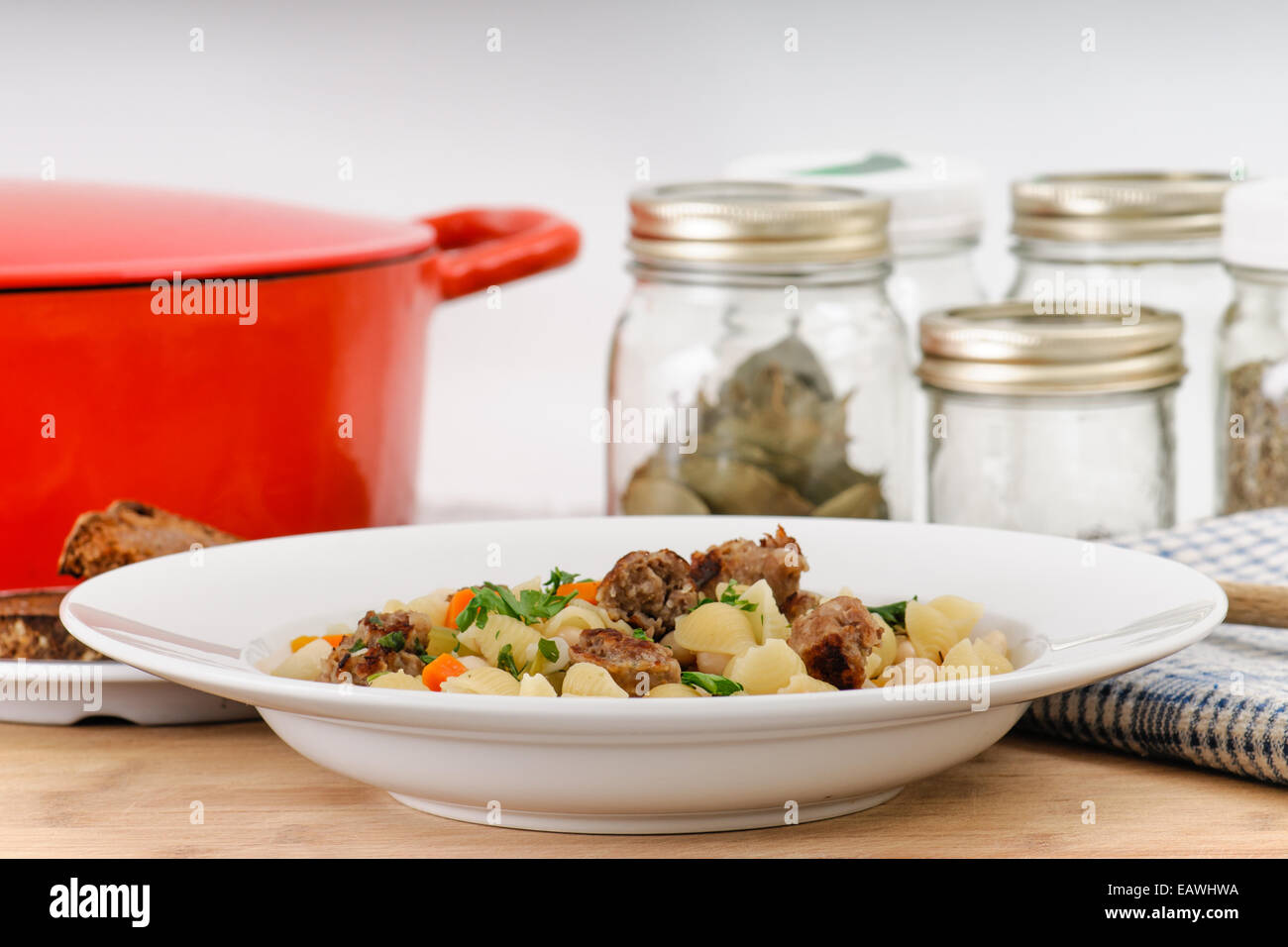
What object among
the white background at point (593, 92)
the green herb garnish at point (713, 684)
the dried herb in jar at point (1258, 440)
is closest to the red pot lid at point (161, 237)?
the green herb garnish at point (713, 684)

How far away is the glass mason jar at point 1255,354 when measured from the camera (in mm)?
1203

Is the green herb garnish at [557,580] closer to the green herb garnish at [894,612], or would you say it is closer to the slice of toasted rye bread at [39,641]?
the green herb garnish at [894,612]

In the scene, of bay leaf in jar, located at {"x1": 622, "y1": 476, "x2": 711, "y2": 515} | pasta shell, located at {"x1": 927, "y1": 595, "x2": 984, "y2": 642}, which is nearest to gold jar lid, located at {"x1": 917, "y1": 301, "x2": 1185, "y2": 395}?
bay leaf in jar, located at {"x1": 622, "y1": 476, "x2": 711, "y2": 515}

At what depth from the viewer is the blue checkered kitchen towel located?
78cm

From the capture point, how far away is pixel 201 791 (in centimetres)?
81

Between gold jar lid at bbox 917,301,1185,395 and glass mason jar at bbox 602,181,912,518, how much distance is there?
85 millimetres

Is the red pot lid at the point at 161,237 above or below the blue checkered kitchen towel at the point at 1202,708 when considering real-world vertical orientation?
above

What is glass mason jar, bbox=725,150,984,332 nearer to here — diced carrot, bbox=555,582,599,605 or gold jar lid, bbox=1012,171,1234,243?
gold jar lid, bbox=1012,171,1234,243

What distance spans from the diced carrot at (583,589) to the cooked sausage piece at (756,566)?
0.20ft

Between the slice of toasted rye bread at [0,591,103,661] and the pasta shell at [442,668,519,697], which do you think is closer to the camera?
the pasta shell at [442,668,519,697]

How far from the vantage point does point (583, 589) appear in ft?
2.91
